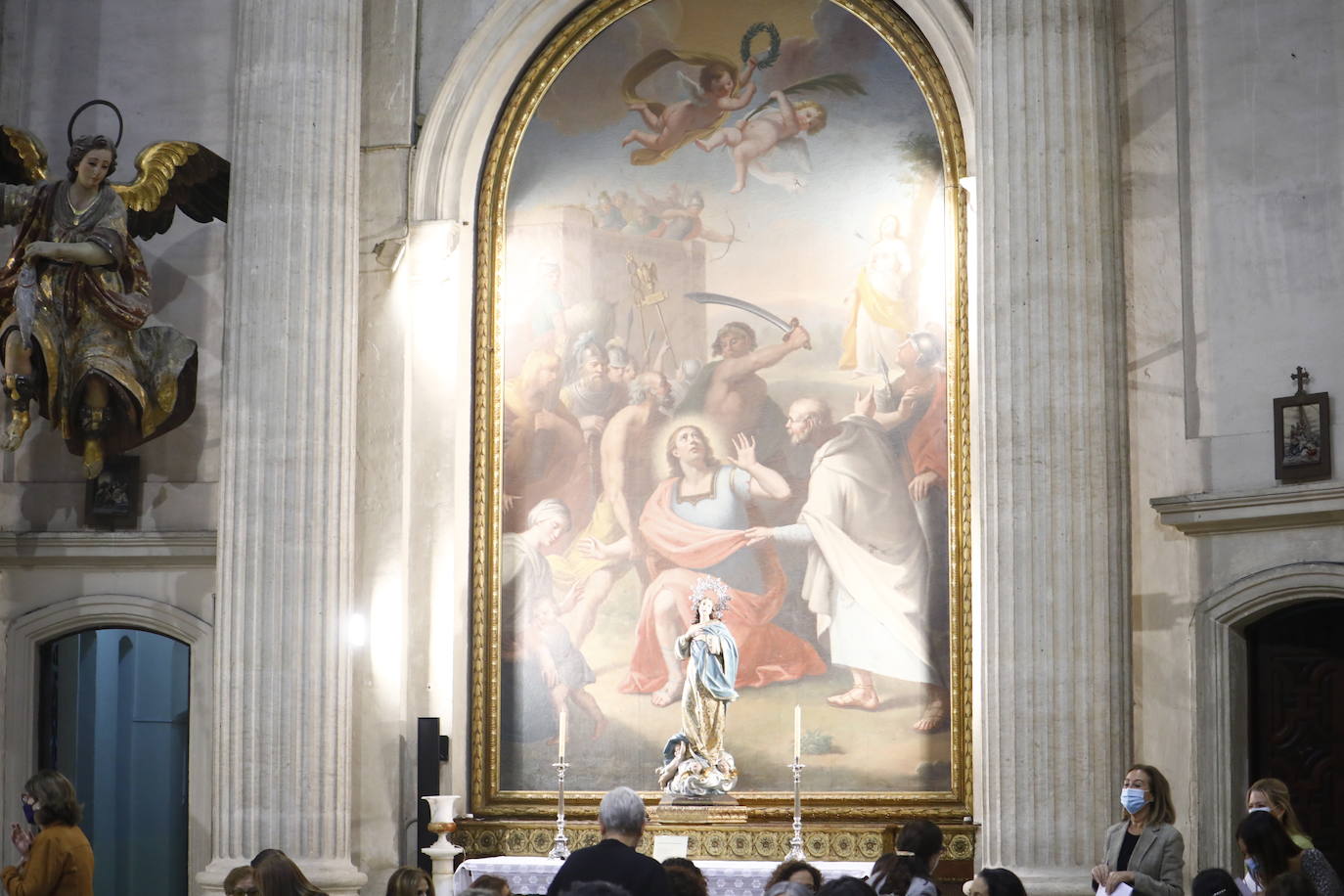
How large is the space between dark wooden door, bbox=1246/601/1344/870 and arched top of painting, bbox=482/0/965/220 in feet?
11.4

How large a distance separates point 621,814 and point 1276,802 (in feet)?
10.7

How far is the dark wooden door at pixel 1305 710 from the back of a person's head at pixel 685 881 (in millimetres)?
5182

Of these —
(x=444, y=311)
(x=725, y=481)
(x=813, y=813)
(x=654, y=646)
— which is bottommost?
(x=813, y=813)

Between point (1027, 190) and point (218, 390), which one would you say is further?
point (218, 390)

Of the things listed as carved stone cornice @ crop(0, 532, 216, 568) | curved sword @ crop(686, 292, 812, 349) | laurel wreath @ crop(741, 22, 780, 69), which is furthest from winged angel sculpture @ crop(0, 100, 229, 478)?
laurel wreath @ crop(741, 22, 780, 69)

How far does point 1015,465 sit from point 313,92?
4968 mm

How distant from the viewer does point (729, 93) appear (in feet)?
43.5

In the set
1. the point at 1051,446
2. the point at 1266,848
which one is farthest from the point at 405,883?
the point at 1051,446

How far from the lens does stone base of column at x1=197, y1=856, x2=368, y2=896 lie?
477 inches

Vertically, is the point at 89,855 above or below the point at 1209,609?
below

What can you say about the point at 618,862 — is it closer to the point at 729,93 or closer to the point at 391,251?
the point at 391,251

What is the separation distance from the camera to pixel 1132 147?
1201 centimetres

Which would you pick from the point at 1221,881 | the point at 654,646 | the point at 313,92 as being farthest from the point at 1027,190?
the point at 1221,881

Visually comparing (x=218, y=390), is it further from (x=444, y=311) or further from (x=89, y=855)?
(x=89, y=855)
